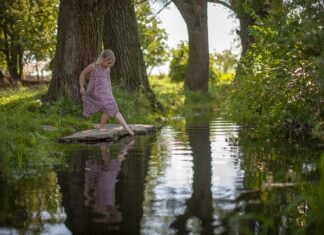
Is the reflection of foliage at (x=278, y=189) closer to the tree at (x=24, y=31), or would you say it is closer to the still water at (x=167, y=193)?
the still water at (x=167, y=193)

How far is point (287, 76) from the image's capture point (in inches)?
315

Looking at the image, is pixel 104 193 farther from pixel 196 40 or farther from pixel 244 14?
pixel 196 40

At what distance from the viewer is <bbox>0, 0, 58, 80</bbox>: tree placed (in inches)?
1486

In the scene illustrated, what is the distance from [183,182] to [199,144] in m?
3.86

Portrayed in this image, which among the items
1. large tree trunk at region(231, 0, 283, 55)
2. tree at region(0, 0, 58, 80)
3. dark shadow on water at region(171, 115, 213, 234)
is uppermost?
tree at region(0, 0, 58, 80)

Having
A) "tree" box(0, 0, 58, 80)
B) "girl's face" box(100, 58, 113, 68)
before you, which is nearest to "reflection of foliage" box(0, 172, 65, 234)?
"girl's face" box(100, 58, 113, 68)

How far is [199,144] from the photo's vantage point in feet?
33.8

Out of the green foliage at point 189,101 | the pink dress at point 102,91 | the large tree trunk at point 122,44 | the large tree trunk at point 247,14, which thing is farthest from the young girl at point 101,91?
the green foliage at point 189,101

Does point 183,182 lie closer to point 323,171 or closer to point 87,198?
point 87,198

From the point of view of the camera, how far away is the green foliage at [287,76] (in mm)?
5693

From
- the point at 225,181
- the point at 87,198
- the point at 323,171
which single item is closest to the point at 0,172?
the point at 87,198

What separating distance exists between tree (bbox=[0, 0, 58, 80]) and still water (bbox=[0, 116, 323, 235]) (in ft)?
100

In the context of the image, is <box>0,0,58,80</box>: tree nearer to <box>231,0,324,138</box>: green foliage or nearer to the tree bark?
the tree bark

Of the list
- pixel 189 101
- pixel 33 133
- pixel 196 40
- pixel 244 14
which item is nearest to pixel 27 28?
pixel 196 40
